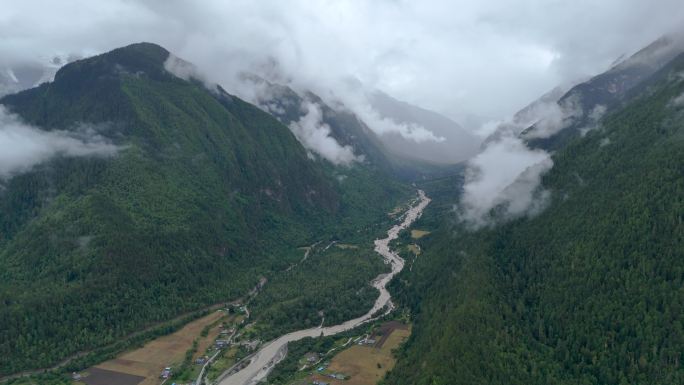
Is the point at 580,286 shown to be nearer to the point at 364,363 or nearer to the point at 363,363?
the point at 364,363

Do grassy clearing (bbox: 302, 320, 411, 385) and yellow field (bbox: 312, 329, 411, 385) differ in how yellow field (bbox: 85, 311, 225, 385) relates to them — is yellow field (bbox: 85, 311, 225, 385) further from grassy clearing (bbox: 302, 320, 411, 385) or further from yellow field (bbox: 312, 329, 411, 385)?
yellow field (bbox: 312, 329, 411, 385)

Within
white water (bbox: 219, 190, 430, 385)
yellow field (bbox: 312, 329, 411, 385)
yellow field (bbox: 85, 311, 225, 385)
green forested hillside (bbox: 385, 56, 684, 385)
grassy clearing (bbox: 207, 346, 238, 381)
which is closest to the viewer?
green forested hillside (bbox: 385, 56, 684, 385)

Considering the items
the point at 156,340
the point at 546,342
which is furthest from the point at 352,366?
the point at 156,340

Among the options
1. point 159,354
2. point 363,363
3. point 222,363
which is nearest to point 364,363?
point 363,363

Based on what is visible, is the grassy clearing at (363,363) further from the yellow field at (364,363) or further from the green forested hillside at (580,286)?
the green forested hillside at (580,286)

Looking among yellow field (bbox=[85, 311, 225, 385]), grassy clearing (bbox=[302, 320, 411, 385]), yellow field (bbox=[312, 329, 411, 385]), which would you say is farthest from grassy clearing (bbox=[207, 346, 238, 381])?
yellow field (bbox=[312, 329, 411, 385])

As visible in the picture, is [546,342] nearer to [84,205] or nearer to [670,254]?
[670,254]

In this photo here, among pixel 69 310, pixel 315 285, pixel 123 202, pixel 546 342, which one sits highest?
pixel 123 202

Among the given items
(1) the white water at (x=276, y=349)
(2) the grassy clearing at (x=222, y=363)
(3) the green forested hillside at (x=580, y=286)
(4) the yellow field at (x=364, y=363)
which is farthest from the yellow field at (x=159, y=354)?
(3) the green forested hillside at (x=580, y=286)
